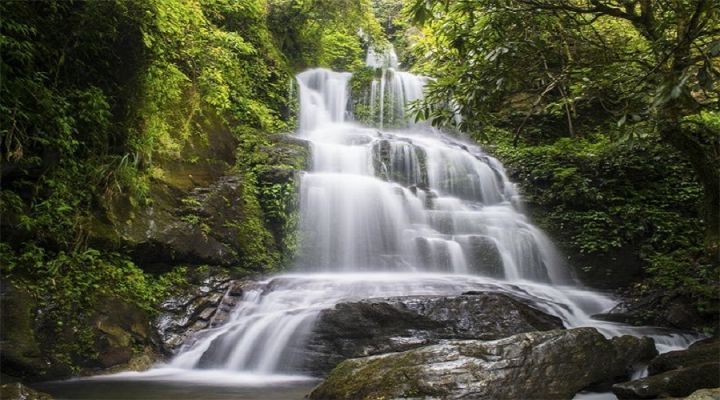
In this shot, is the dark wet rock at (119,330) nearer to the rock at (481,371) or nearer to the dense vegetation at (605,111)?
the rock at (481,371)

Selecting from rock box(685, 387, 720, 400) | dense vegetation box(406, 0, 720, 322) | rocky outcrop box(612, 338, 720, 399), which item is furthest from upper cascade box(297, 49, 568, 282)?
rock box(685, 387, 720, 400)

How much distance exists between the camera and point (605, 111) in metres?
8.74

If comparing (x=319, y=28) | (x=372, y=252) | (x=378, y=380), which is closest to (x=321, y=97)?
(x=319, y=28)

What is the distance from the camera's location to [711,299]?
24.3 feet

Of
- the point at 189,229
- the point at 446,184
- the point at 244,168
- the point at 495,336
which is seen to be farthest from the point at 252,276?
the point at 446,184

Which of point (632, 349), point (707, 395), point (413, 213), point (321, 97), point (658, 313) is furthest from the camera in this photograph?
point (321, 97)

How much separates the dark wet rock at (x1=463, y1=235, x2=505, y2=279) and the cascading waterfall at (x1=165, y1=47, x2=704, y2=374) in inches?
0.7

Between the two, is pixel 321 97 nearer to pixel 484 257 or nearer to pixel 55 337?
pixel 484 257

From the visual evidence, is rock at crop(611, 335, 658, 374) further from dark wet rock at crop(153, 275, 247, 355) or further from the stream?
dark wet rock at crop(153, 275, 247, 355)

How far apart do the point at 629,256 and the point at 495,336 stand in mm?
5387

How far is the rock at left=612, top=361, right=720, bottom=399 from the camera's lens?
447 cm

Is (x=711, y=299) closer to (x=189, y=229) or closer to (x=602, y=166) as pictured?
(x=602, y=166)

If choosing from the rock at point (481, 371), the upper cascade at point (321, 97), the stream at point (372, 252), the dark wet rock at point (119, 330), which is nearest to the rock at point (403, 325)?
the stream at point (372, 252)

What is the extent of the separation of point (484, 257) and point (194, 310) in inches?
209
